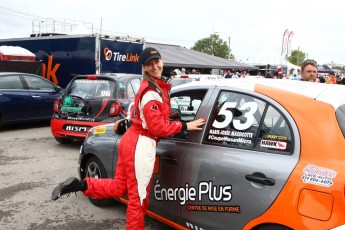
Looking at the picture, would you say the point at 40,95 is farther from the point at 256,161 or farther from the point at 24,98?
the point at 256,161

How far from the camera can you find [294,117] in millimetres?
2426

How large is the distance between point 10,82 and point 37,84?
2.40ft

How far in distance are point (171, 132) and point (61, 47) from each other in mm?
10399

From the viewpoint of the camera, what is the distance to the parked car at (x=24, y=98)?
9.02 m

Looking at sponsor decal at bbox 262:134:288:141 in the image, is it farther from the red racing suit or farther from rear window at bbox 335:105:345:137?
the red racing suit

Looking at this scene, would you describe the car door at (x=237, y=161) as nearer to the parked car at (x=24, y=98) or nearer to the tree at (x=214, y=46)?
the parked car at (x=24, y=98)

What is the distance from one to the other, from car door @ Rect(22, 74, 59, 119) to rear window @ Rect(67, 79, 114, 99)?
9.02 feet

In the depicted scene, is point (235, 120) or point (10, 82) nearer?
point (235, 120)

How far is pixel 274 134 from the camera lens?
2523mm

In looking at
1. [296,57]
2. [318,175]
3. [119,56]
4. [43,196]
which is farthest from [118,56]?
[296,57]

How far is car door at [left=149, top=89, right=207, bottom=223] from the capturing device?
306 cm

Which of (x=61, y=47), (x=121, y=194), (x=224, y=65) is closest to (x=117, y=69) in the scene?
(x=61, y=47)

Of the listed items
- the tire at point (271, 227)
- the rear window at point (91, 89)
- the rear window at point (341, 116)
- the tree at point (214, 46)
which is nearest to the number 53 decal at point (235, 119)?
the rear window at point (341, 116)

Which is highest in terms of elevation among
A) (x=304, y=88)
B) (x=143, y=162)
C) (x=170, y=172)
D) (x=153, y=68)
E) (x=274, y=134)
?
(x=153, y=68)
